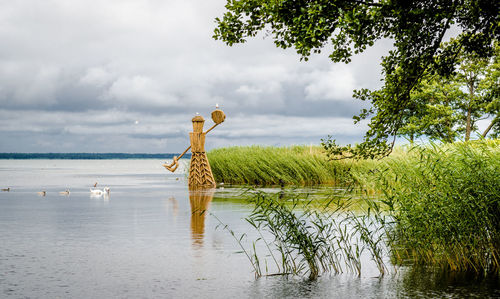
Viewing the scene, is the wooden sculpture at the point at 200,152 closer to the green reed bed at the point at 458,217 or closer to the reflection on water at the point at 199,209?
the reflection on water at the point at 199,209

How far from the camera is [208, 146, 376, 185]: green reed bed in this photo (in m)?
24.7

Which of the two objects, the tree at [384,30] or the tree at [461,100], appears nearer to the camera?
the tree at [384,30]

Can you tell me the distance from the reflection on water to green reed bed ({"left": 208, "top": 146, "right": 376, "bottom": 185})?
3.82 meters

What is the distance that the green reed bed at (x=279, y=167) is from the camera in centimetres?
2473

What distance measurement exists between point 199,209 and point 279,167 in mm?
10884

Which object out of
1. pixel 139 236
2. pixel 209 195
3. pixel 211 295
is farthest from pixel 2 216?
pixel 211 295

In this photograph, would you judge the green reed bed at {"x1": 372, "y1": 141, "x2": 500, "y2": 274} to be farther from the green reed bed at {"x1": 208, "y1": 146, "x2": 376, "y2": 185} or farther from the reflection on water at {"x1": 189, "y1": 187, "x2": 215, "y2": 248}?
the green reed bed at {"x1": 208, "y1": 146, "x2": 376, "y2": 185}

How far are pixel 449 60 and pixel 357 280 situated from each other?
4.19 metres

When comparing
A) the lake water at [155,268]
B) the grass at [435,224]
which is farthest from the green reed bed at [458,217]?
the lake water at [155,268]

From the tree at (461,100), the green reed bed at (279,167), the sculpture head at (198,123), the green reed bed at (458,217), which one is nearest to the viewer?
the green reed bed at (458,217)

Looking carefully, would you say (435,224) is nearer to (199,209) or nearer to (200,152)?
(199,209)

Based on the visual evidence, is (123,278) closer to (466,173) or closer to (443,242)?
(443,242)

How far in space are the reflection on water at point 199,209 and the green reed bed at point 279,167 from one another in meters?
3.82

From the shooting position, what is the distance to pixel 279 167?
25.5 meters
